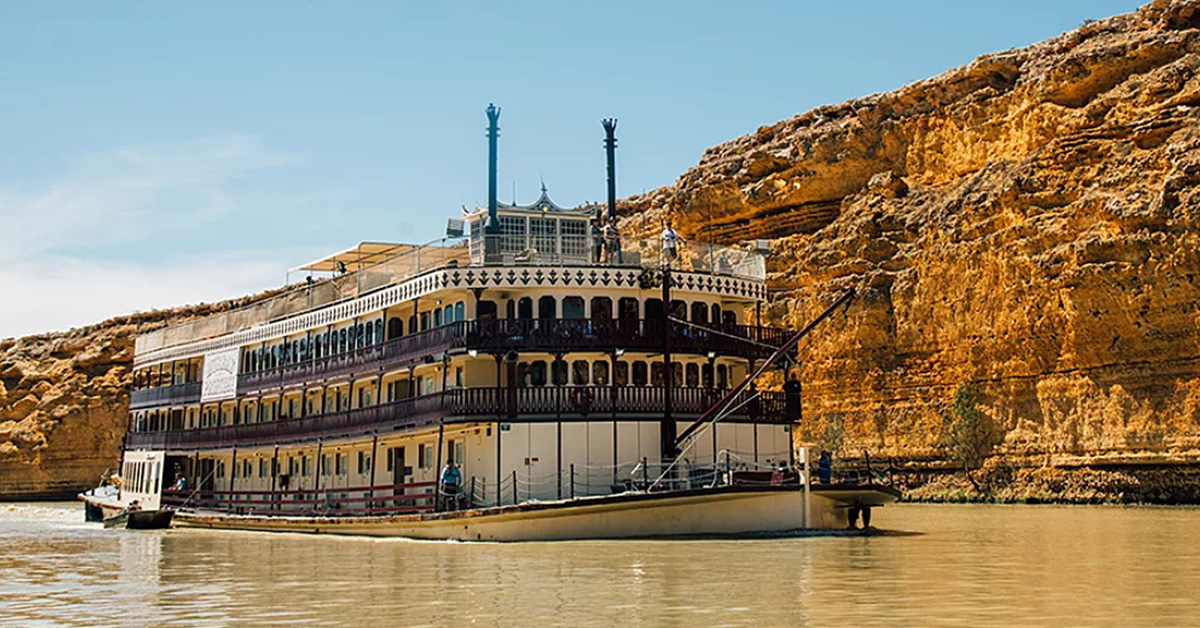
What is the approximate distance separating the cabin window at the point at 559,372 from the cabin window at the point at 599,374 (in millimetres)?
721

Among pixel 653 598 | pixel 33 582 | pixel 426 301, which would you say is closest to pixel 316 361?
pixel 426 301

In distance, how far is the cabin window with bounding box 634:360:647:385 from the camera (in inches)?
1218

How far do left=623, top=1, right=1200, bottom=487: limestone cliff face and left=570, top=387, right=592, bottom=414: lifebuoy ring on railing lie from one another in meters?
26.7

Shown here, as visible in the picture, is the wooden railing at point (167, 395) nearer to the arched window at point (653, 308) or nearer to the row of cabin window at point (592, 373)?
the row of cabin window at point (592, 373)

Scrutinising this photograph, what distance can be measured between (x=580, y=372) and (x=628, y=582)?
12.6 metres

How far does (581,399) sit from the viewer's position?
29.1 metres

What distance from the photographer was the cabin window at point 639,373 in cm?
3094

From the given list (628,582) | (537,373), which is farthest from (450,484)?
(628,582)

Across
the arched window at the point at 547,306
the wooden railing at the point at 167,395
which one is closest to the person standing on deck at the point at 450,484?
the arched window at the point at 547,306

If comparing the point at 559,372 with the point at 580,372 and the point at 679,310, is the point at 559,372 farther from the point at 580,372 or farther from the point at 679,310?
the point at 679,310

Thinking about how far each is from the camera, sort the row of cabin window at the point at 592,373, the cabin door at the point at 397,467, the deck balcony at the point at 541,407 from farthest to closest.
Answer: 1. the cabin door at the point at 397,467
2. the row of cabin window at the point at 592,373
3. the deck balcony at the point at 541,407

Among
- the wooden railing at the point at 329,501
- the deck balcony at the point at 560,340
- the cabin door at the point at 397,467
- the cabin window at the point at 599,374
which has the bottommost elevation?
the wooden railing at the point at 329,501

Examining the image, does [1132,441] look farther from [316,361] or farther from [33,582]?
[33,582]

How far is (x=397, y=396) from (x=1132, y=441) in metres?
28.4
